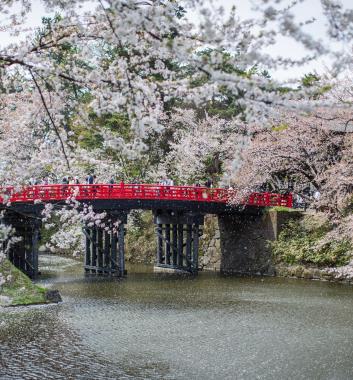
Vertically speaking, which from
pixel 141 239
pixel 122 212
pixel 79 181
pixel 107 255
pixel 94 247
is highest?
pixel 79 181

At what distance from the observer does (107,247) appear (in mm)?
27703

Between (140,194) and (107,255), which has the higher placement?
(140,194)

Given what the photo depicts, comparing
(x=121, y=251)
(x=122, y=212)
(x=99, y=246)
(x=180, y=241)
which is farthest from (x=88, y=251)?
(x=180, y=241)

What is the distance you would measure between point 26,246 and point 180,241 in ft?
24.9

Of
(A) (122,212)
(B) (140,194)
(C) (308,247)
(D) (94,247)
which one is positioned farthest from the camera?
(D) (94,247)

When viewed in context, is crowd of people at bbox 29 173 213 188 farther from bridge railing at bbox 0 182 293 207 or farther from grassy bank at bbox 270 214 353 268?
grassy bank at bbox 270 214 353 268

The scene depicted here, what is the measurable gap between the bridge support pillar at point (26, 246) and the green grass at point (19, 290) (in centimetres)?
752

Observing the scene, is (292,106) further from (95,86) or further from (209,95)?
(95,86)

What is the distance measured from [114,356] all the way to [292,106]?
25.6 ft

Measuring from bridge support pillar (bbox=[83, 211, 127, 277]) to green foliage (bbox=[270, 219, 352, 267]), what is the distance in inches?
279

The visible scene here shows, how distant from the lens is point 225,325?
14.5 meters

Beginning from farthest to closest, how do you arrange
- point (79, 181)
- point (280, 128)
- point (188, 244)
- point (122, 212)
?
1. point (188, 244)
2. point (79, 181)
3. point (280, 128)
4. point (122, 212)

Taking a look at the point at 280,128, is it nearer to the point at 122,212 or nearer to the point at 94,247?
the point at 122,212

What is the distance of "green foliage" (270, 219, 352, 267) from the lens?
79.3ft
